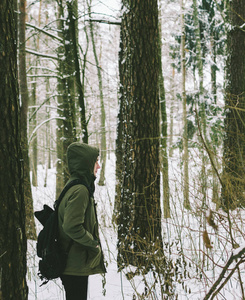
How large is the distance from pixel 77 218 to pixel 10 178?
623mm

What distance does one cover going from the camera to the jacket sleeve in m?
2.22

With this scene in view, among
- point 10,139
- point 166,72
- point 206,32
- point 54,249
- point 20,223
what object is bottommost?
point 54,249

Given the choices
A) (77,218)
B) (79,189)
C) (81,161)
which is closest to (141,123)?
(81,161)

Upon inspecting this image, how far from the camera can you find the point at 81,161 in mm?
2473

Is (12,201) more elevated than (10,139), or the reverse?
(10,139)

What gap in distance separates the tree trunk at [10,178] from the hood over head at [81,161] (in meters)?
0.53

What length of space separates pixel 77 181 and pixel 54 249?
591mm

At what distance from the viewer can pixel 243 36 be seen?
6.62m

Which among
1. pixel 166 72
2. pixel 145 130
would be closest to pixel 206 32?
pixel 166 72

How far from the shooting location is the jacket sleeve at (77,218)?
222 cm

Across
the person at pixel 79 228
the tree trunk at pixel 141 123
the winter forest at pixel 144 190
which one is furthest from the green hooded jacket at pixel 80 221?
the tree trunk at pixel 141 123

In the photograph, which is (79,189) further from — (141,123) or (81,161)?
(141,123)

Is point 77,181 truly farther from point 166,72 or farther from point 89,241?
point 166,72

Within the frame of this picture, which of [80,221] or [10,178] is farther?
[80,221]
